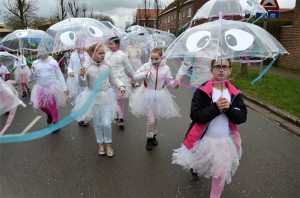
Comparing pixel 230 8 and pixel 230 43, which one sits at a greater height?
pixel 230 8

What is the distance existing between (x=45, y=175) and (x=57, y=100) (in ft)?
6.82

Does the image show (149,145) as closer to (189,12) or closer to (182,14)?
(189,12)

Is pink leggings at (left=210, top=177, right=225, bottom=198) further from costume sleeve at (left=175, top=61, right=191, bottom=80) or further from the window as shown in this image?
the window

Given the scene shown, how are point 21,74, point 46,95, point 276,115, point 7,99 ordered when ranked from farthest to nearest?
point 21,74
point 276,115
point 46,95
point 7,99

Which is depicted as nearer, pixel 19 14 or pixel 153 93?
pixel 153 93

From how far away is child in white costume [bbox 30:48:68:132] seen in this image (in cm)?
551

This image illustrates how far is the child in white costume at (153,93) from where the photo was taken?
4.49 metres

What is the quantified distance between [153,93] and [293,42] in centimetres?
1315

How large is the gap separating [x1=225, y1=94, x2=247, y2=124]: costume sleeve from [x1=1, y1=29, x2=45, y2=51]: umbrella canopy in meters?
4.81

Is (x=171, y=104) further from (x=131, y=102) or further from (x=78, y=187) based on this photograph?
(x=78, y=187)

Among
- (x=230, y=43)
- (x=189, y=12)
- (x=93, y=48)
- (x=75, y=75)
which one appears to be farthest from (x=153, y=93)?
(x=189, y=12)

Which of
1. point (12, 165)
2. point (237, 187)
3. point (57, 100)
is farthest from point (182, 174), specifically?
point (57, 100)

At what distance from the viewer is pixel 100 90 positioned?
4328mm

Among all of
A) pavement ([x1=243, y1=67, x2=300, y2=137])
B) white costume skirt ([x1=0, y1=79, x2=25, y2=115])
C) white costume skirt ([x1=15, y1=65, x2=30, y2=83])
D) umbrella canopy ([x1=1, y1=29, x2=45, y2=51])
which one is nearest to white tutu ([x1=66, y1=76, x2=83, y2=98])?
umbrella canopy ([x1=1, y1=29, x2=45, y2=51])
